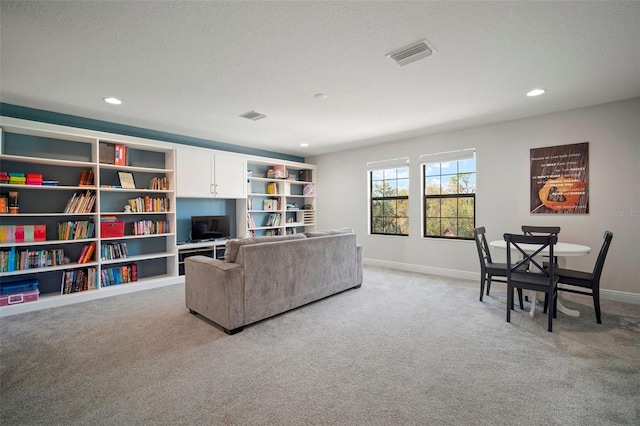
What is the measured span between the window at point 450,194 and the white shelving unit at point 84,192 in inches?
171

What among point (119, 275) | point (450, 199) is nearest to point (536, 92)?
point (450, 199)

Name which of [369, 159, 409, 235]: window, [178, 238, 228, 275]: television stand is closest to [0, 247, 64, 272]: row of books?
[178, 238, 228, 275]: television stand

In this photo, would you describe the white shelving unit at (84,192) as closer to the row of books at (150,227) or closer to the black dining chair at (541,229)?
the row of books at (150,227)

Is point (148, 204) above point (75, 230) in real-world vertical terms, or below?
above

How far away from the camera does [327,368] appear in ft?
7.07

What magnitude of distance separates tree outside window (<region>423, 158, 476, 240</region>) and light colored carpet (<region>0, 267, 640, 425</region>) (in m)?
1.83

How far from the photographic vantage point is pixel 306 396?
1839mm

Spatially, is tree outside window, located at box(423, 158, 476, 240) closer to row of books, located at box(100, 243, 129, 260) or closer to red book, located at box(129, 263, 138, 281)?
red book, located at box(129, 263, 138, 281)

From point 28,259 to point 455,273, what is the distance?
5.90 m

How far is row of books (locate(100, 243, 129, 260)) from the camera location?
4090 millimetres

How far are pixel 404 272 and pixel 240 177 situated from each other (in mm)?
3480

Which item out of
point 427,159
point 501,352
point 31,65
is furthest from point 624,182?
point 31,65

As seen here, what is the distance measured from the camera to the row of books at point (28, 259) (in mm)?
3377

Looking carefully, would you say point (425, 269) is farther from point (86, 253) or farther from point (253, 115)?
point (86, 253)
